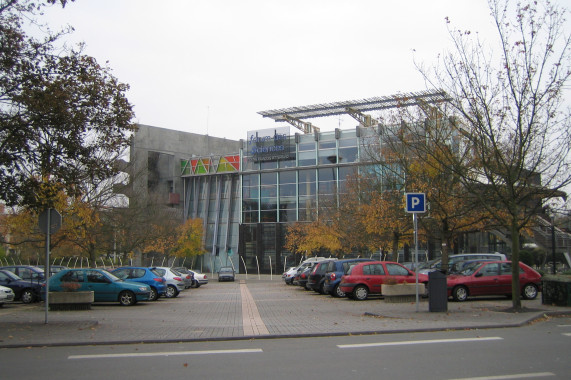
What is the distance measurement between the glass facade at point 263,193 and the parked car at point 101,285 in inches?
1341

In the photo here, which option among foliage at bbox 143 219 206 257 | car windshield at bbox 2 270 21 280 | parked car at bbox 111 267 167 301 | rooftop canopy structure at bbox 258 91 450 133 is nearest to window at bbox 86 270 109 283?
parked car at bbox 111 267 167 301

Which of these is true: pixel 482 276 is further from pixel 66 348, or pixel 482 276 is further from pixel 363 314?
pixel 66 348

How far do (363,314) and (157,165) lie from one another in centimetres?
5762

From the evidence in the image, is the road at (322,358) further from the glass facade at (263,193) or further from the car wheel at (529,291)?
the glass facade at (263,193)

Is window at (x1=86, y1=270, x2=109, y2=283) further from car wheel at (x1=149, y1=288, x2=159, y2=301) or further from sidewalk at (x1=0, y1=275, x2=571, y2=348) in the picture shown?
car wheel at (x1=149, y1=288, x2=159, y2=301)

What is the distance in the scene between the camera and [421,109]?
2292 cm

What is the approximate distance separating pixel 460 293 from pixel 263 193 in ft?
146

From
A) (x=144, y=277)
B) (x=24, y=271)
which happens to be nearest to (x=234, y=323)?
(x=144, y=277)

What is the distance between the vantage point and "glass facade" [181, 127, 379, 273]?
58.8 metres

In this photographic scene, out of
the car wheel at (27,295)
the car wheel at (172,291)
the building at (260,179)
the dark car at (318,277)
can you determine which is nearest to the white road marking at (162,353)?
the car wheel at (27,295)

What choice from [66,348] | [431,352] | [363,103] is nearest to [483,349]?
[431,352]

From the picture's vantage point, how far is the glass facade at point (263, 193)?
58.8 meters

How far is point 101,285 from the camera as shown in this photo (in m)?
20.7

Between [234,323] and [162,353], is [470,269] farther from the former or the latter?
[162,353]
